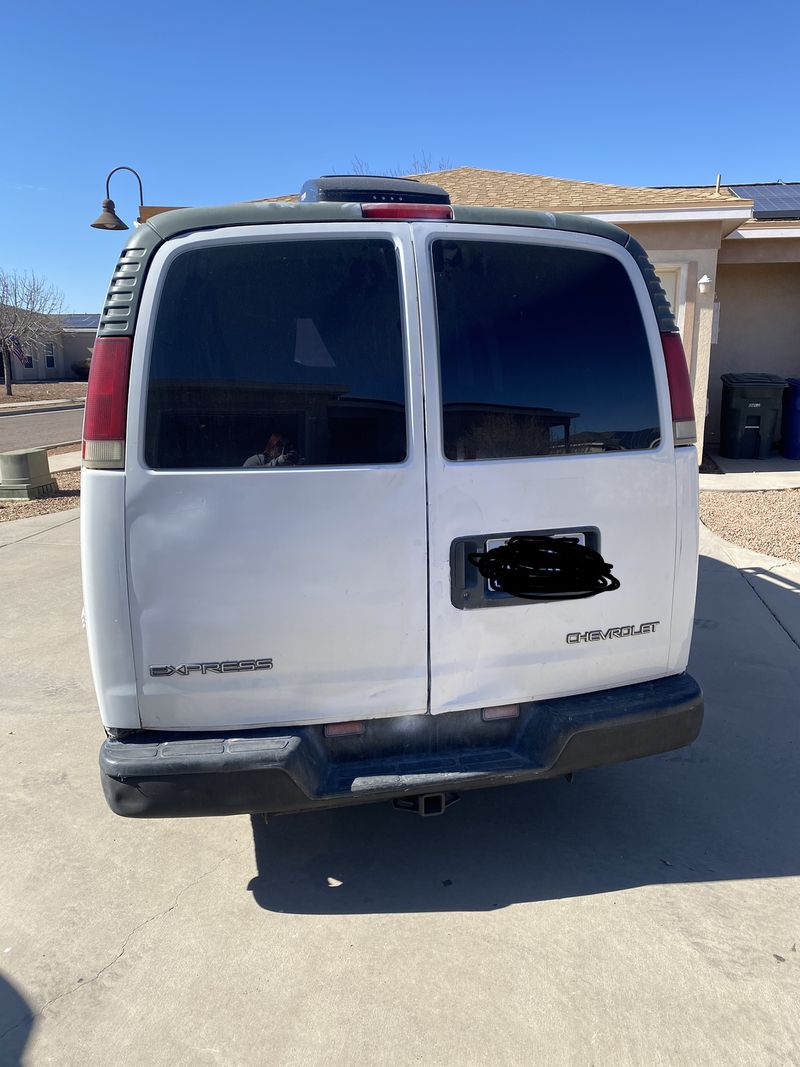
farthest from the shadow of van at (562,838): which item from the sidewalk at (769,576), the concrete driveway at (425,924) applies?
the sidewalk at (769,576)

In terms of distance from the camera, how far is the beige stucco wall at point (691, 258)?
10.1m

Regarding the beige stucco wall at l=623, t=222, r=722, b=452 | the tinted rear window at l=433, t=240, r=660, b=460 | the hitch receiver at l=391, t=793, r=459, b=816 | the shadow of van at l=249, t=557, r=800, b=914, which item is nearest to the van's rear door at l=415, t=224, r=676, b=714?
the tinted rear window at l=433, t=240, r=660, b=460

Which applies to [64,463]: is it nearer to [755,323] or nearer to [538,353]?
[755,323]

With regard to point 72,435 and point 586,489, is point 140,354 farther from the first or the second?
point 72,435

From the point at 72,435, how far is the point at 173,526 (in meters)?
21.6

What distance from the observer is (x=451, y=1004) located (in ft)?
7.36

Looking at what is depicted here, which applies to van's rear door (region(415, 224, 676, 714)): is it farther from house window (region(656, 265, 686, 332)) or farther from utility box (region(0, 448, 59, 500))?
utility box (region(0, 448, 59, 500))

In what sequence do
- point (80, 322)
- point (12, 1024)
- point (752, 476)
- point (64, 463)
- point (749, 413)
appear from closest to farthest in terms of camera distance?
point (12, 1024), point (752, 476), point (749, 413), point (64, 463), point (80, 322)

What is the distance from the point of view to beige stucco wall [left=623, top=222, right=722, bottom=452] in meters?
10.1

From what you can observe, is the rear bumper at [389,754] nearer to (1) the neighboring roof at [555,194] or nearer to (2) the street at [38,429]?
(1) the neighboring roof at [555,194]

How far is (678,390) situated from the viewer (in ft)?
8.85

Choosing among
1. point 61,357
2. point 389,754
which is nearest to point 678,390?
point 389,754

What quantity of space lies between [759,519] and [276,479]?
23.8 ft

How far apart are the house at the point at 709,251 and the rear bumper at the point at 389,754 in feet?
27.6
